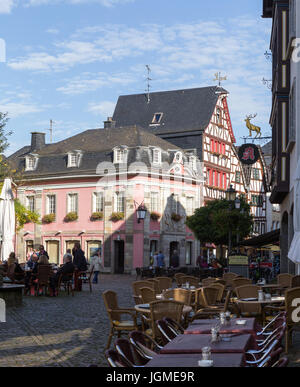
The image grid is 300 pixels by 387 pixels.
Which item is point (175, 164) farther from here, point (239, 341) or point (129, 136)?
point (239, 341)

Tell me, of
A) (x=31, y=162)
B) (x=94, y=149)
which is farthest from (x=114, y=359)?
(x=31, y=162)

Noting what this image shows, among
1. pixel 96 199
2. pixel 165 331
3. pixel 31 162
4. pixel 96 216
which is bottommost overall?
pixel 165 331

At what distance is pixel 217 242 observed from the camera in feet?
157

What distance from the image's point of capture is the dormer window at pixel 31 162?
54500 mm

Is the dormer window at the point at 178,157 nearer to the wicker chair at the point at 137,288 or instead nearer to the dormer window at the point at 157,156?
the dormer window at the point at 157,156

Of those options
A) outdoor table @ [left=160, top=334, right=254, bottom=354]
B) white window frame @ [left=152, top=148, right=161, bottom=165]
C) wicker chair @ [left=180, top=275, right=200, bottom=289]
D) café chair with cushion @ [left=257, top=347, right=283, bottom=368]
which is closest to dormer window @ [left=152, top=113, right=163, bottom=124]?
white window frame @ [left=152, top=148, right=161, bottom=165]

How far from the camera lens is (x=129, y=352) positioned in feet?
19.3

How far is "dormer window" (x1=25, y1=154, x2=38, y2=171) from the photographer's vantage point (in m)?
54.5

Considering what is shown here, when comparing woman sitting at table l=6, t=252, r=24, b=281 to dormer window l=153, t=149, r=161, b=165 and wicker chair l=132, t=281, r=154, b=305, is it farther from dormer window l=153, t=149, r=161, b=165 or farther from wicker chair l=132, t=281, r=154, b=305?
dormer window l=153, t=149, r=161, b=165

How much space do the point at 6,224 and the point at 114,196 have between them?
3020cm

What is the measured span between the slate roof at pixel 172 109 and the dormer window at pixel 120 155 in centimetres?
1073

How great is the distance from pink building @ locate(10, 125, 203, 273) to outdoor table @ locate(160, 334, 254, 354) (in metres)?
40.5

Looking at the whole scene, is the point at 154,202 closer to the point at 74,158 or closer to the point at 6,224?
the point at 74,158

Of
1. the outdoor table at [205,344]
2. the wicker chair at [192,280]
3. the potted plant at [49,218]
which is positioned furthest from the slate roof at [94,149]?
the outdoor table at [205,344]
